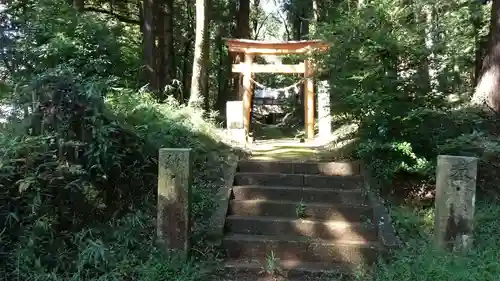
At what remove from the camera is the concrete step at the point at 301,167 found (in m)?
6.10

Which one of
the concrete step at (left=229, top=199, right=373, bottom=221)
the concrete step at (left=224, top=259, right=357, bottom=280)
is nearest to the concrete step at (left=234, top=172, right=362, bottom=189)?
the concrete step at (left=229, top=199, right=373, bottom=221)

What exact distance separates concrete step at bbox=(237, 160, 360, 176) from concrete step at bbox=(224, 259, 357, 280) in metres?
1.90

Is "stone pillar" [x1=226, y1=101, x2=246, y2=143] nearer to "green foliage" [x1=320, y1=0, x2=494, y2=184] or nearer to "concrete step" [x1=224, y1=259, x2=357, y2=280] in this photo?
"green foliage" [x1=320, y1=0, x2=494, y2=184]

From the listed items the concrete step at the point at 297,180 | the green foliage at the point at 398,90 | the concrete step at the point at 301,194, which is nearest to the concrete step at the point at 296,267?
the concrete step at the point at 301,194

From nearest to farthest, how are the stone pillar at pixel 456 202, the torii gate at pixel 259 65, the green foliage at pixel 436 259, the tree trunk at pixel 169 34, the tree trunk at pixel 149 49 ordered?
the green foliage at pixel 436 259, the stone pillar at pixel 456 202, the tree trunk at pixel 149 49, the torii gate at pixel 259 65, the tree trunk at pixel 169 34

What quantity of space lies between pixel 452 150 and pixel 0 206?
16.3 ft

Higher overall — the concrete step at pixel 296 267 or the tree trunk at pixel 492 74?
the tree trunk at pixel 492 74

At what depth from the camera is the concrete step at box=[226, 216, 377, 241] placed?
4816mm

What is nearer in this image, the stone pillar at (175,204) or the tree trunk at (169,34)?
the stone pillar at (175,204)

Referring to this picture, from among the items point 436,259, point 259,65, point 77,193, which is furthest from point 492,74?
point 77,193

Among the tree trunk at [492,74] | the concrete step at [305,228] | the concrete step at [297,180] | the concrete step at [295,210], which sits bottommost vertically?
the concrete step at [305,228]

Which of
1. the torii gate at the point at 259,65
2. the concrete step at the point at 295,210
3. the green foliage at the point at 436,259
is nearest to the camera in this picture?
the green foliage at the point at 436,259

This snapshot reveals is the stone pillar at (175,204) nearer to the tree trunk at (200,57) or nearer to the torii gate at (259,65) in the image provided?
the tree trunk at (200,57)

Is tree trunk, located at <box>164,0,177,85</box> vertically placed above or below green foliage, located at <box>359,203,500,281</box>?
above
